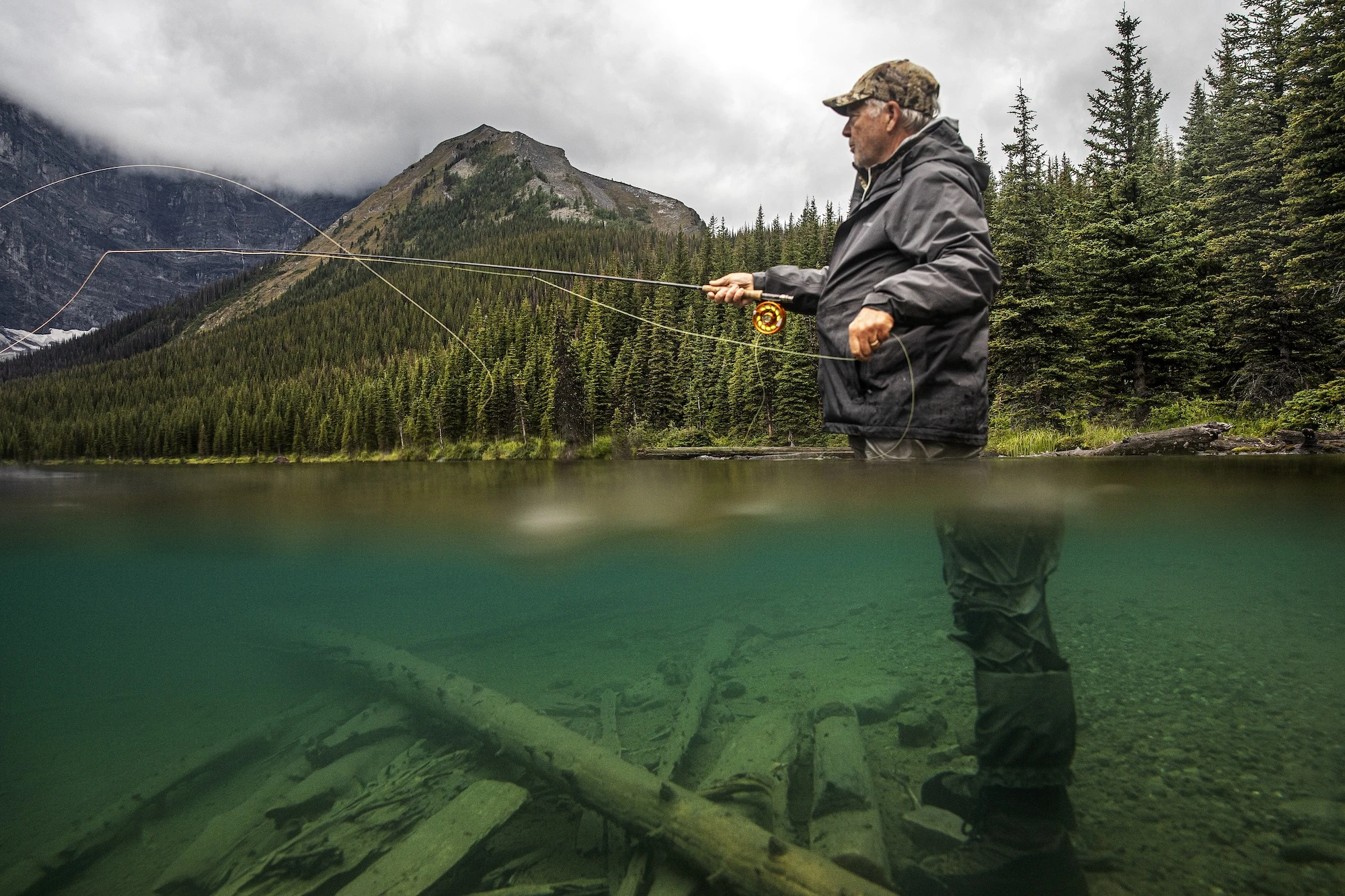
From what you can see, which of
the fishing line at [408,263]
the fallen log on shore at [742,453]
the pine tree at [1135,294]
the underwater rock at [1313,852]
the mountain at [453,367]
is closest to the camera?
the underwater rock at [1313,852]

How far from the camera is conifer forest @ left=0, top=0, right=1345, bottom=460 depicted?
16000 mm

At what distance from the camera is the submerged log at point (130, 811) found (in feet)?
7.18

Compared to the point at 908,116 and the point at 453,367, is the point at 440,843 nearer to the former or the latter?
the point at 908,116

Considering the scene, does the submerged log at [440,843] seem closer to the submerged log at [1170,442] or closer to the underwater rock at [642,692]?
the underwater rock at [642,692]

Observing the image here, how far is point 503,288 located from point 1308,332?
109 m

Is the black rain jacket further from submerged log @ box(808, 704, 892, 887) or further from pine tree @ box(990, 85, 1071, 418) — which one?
pine tree @ box(990, 85, 1071, 418)

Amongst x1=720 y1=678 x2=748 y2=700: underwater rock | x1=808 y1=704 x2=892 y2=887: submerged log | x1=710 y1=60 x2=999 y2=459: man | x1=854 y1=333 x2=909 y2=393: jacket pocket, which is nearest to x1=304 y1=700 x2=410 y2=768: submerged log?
x1=720 y1=678 x2=748 y2=700: underwater rock

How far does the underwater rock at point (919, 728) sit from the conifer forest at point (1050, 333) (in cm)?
206

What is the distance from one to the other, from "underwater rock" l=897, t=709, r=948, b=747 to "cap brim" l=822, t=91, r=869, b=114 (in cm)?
288

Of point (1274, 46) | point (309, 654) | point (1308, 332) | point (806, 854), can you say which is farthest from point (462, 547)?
point (1274, 46)

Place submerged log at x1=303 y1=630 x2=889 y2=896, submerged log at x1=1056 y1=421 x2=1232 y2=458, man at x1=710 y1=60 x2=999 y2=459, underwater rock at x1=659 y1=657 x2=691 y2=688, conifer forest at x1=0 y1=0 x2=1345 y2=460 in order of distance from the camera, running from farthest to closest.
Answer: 1. conifer forest at x1=0 y1=0 x2=1345 y2=460
2. submerged log at x1=1056 y1=421 x2=1232 y2=458
3. underwater rock at x1=659 y1=657 x2=691 y2=688
4. man at x1=710 y1=60 x2=999 y2=459
5. submerged log at x1=303 y1=630 x2=889 y2=896

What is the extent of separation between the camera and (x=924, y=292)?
2.01 meters

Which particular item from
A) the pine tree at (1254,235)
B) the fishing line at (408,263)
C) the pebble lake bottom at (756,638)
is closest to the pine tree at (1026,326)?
the pine tree at (1254,235)

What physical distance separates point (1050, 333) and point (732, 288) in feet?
70.5
